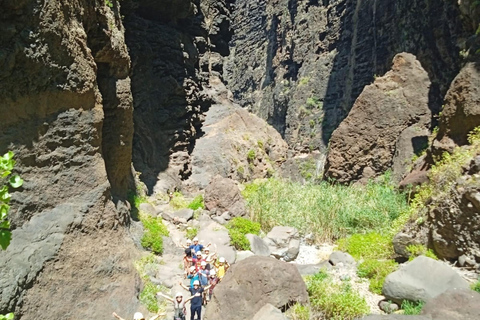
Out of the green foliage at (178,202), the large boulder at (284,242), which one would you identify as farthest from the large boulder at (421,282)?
the green foliage at (178,202)

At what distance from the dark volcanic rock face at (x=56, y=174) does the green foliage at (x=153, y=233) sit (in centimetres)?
282

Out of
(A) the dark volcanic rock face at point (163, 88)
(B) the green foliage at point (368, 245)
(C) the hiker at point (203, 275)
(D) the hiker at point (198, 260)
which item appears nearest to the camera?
(C) the hiker at point (203, 275)

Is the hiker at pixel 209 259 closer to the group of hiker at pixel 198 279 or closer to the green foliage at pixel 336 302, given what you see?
the group of hiker at pixel 198 279

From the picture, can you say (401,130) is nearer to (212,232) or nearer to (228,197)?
(228,197)

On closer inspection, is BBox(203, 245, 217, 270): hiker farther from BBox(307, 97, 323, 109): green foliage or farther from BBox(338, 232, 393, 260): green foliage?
BBox(307, 97, 323, 109): green foliage

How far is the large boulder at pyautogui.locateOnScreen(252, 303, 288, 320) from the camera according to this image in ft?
23.8

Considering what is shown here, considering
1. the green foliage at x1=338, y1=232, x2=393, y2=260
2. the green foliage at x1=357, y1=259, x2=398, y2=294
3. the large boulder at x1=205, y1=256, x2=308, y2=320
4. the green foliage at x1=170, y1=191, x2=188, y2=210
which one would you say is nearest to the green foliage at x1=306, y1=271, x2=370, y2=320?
the large boulder at x1=205, y1=256, x2=308, y2=320

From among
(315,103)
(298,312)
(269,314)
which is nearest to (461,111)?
(298,312)

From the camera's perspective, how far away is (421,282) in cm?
822

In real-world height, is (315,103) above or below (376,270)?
above

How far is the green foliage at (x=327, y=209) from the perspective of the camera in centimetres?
1529

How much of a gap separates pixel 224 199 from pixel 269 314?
35.0 feet

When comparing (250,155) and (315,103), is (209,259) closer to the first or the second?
(250,155)

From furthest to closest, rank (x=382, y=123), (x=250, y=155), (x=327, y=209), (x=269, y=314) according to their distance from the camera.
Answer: (x=250, y=155) → (x=382, y=123) → (x=327, y=209) → (x=269, y=314)
